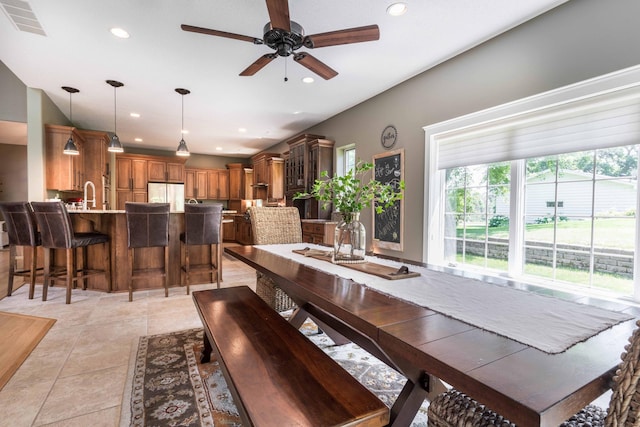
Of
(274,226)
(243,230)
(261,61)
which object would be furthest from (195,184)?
(261,61)

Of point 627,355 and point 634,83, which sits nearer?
point 627,355

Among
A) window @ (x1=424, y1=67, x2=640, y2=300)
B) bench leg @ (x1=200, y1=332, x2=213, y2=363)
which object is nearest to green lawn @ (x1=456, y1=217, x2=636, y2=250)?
window @ (x1=424, y1=67, x2=640, y2=300)

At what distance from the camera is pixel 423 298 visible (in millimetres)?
1085

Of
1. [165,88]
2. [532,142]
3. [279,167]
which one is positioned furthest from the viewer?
[279,167]

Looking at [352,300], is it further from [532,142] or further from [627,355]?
[532,142]

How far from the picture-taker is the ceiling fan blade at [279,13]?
6.02ft

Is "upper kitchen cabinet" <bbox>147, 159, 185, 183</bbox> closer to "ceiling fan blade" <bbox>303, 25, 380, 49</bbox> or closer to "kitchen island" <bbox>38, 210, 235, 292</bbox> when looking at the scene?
"kitchen island" <bbox>38, 210, 235, 292</bbox>

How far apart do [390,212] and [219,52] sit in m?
2.75

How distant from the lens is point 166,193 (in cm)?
818

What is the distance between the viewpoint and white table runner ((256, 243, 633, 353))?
0.77 metres

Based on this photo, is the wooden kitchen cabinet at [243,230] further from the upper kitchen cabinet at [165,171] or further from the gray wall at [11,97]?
the gray wall at [11,97]

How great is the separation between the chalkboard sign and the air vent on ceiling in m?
3.77

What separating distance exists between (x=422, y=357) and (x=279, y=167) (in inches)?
263

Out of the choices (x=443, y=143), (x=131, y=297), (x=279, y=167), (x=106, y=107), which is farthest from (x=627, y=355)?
(x=279, y=167)
